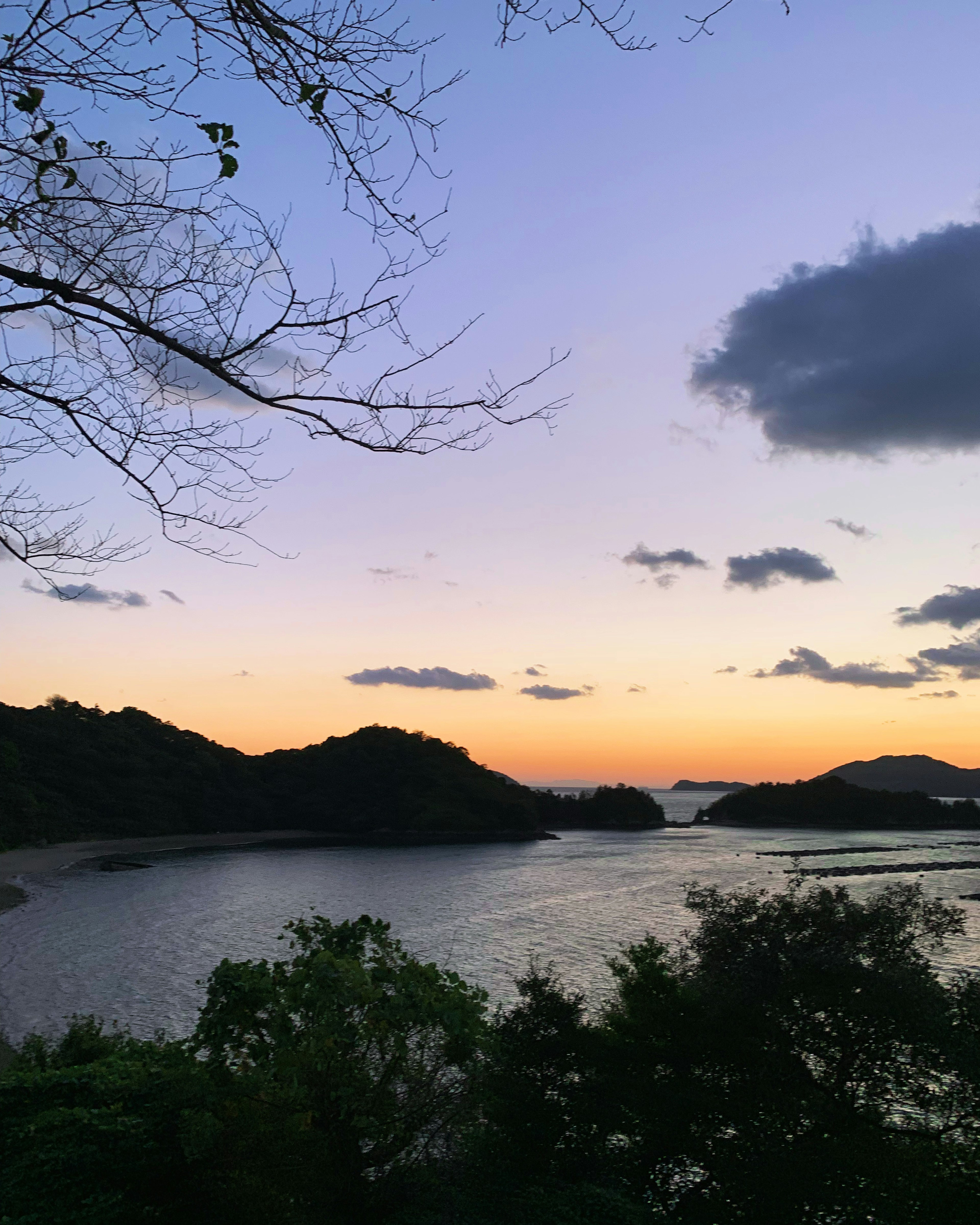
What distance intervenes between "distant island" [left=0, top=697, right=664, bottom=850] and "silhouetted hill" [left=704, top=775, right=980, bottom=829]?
23140mm

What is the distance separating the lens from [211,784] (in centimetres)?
9925

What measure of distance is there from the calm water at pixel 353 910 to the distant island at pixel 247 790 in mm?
10669

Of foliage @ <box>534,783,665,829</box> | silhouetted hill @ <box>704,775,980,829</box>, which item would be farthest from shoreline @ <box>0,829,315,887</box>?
silhouetted hill @ <box>704,775,980,829</box>

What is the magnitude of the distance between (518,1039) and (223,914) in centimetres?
3841

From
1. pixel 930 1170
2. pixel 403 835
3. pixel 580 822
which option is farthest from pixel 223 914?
pixel 580 822

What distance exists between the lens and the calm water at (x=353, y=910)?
27.5m

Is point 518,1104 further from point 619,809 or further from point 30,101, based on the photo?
point 619,809

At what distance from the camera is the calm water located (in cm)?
2748

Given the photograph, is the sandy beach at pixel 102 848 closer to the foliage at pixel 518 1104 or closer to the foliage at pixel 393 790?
the foliage at pixel 393 790

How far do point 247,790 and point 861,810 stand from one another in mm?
88688

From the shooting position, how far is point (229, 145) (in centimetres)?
363

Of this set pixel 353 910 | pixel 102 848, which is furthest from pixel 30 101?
pixel 102 848

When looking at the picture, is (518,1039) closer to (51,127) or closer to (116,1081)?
(116,1081)

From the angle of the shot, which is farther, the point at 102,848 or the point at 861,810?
the point at 861,810
